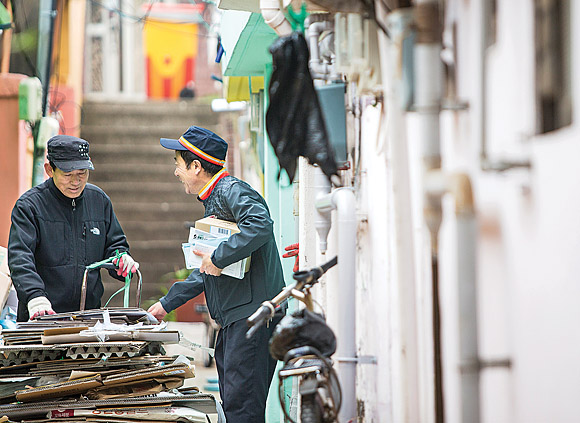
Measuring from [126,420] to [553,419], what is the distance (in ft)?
9.12

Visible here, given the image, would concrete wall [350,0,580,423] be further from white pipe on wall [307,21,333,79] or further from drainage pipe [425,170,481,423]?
white pipe on wall [307,21,333,79]

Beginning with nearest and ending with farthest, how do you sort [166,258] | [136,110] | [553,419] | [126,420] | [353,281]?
[553,419]
[353,281]
[126,420]
[166,258]
[136,110]

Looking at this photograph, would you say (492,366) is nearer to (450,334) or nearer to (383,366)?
(450,334)

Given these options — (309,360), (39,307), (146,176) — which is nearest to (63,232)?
(39,307)

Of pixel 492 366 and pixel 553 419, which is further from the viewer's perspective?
pixel 492 366

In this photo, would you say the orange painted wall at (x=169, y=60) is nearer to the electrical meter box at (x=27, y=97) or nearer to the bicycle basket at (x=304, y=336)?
the electrical meter box at (x=27, y=97)

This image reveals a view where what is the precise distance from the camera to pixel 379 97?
349 cm

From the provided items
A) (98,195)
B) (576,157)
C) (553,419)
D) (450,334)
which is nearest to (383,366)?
(450,334)

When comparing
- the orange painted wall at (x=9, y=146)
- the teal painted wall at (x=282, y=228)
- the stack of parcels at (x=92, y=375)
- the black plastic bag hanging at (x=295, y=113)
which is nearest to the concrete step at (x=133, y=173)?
the orange painted wall at (x=9, y=146)

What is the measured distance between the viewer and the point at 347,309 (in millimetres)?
3688

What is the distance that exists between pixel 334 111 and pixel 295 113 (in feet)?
1.25

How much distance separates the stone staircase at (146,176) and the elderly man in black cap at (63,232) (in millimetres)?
7100

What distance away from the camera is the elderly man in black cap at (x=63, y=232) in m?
5.73

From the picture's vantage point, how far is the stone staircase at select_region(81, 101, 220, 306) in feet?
47.7
